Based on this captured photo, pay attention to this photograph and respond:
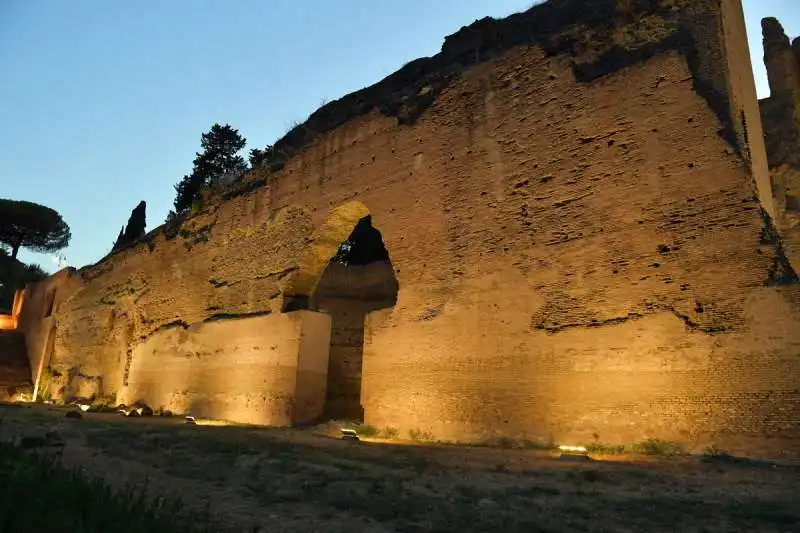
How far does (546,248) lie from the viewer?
6.22m

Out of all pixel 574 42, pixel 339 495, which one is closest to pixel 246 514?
pixel 339 495

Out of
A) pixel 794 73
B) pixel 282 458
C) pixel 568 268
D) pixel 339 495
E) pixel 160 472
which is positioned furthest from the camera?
pixel 794 73

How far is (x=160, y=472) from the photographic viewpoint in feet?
12.4

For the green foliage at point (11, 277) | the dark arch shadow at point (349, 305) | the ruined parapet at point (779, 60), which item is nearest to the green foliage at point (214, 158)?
the green foliage at point (11, 277)

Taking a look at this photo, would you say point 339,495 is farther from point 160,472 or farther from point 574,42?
point 574,42

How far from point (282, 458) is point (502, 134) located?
4.57m

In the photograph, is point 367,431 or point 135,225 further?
point 135,225

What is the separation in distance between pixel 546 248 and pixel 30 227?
33.4m

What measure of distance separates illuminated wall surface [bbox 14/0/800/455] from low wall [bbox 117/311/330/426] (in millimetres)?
36

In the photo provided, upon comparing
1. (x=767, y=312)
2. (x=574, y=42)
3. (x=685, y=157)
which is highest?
(x=574, y=42)

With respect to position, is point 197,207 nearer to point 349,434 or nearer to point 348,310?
point 348,310

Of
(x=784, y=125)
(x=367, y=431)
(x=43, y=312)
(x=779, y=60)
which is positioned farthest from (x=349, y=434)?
(x=43, y=312)

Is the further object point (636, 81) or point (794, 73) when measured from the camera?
point (794, 73)

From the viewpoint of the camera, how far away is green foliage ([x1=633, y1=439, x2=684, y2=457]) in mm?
4876
